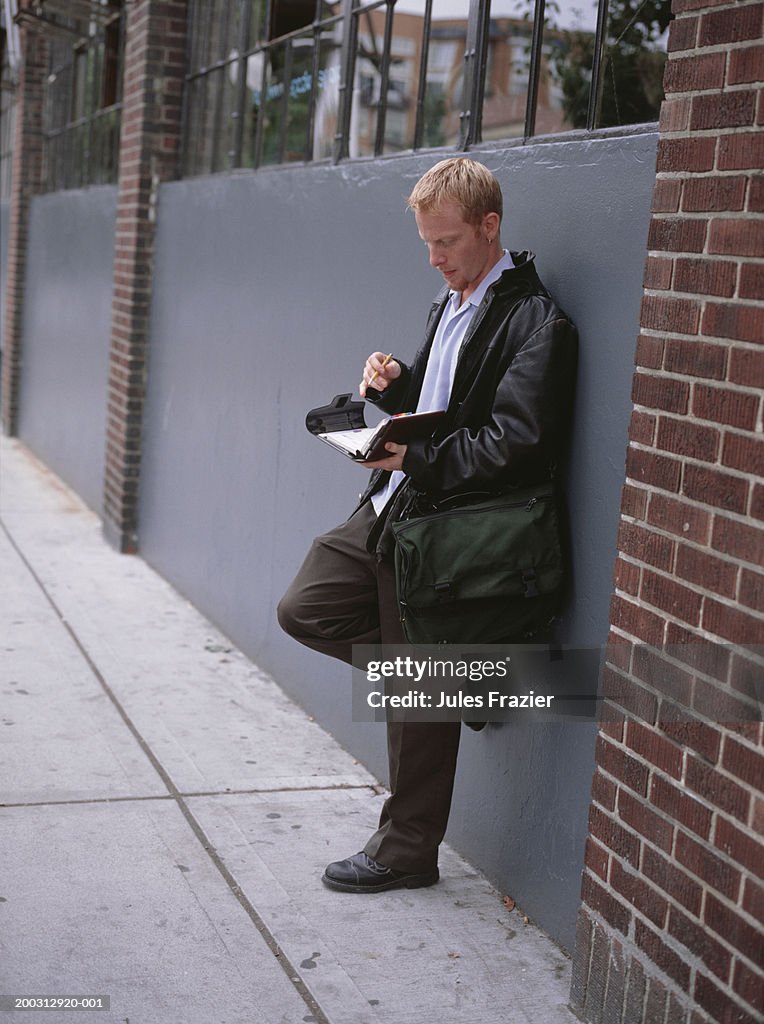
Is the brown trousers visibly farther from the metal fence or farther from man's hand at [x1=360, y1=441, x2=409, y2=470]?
the metal fence

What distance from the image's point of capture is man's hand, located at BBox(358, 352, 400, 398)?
11.9 feet

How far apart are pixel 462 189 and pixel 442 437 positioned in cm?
64

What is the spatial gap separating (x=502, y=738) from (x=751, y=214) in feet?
5.94

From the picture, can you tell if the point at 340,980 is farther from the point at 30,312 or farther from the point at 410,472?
the point at 30,312

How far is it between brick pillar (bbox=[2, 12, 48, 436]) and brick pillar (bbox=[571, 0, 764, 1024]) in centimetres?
1055

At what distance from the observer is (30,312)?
12273 mm

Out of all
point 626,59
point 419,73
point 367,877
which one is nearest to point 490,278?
point 367,877

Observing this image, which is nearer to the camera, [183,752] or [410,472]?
[410,472]

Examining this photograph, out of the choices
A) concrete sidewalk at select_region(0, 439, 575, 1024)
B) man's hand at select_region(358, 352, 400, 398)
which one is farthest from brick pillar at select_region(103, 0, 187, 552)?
man's hand at select_region(358, 352, 400, 398)

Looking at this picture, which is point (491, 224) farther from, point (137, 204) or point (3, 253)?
point (3, 253)

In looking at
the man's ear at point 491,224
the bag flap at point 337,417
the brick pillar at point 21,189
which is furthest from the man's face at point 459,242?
the brick pillar at point 21,189

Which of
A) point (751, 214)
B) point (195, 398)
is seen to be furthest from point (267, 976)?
point (195, 398)

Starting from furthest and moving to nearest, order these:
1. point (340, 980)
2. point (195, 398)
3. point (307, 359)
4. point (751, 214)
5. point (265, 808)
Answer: point (195, 398)
point (307, 359)
point (265, 808)
point (340, 980)
point (751, 214)

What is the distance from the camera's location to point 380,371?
364 centimetres
